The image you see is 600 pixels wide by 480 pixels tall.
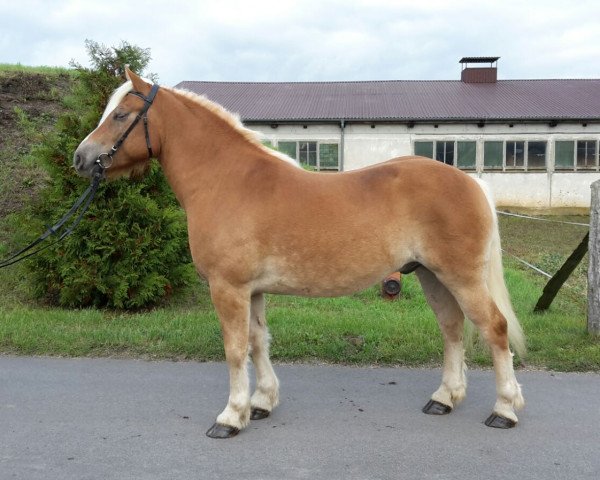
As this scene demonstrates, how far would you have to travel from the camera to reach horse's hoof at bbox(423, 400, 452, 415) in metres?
3.93

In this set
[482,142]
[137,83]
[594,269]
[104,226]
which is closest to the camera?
[137,83]

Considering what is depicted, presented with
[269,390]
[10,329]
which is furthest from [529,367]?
[10,329]

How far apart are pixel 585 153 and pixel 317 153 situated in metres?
11.4

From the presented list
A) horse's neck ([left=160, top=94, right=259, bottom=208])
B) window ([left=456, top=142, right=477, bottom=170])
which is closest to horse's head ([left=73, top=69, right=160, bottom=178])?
horse's neck ([left=160, top=94, right=259, bottom=208])

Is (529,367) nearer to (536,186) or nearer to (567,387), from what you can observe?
(567,387)

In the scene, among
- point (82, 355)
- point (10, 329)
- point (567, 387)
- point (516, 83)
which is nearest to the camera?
point (567, 387)

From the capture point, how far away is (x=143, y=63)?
23.2 feet

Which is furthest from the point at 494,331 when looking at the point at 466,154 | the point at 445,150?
the point at 466,154

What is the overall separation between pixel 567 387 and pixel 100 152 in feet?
13.2

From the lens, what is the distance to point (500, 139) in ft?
74.5

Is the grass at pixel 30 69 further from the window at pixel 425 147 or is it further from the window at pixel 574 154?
the window at pixel 574 154

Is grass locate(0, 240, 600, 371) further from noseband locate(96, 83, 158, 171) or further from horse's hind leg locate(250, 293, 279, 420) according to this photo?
noseband locate(96, 83, 158, 171)

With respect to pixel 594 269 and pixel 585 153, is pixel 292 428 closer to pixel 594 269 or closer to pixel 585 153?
pixel 594 269

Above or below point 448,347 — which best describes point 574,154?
above
